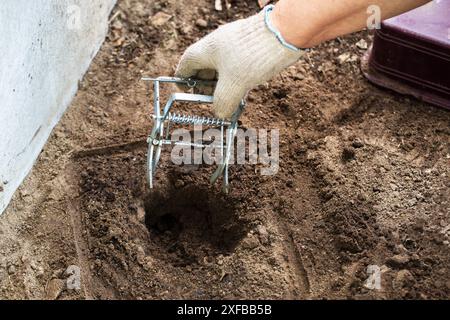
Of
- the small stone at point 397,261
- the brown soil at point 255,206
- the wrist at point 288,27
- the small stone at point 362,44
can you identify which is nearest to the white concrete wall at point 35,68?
the brown soil at point 255,206

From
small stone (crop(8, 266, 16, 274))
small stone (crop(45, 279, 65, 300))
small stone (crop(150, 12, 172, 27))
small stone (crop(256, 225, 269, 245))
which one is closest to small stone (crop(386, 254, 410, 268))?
small stone (crop(256, 225, 269, 245))

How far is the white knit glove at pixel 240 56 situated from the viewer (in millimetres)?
2115

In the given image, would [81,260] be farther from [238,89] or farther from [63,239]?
[238,89]

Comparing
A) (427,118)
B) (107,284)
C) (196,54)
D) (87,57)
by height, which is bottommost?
(107,284)

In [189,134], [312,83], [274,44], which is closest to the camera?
[274,44]

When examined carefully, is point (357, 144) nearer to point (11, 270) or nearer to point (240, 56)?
point (240, 56)

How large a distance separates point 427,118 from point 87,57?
1312 millimetres

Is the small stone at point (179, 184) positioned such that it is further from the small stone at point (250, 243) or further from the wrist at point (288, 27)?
the wrist at point (288, 27)

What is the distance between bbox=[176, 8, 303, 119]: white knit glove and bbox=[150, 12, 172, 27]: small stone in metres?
0.83

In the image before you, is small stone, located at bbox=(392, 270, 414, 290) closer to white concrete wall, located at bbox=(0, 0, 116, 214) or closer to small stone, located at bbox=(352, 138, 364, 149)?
small stone, located at bbox=(352, 138, 364, 149)

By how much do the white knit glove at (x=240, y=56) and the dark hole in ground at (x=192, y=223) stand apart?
1.27 feet

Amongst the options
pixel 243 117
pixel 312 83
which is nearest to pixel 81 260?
pixel 243 117

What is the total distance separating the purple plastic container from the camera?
2629 millimetres

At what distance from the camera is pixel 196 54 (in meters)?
2.24
